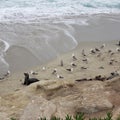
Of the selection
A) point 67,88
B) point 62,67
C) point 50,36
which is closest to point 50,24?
point 50,36

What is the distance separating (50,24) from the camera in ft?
70.4

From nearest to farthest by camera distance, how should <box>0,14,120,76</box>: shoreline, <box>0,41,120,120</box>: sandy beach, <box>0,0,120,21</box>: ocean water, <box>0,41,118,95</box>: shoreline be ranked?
<box>0,41,120,120</box>: sandy beach
<box>0,41,118,95</box>: shoreline
<box>0,14,120,76</box>: shoreline
<box>0,0,120,21</box>: ocean water

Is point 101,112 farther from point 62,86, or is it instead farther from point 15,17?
point 15,17

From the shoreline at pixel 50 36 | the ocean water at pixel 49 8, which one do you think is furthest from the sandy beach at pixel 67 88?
the ocean water at pixel 49 8

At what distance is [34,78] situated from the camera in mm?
12688

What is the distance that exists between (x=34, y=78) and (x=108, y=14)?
46.3 feet

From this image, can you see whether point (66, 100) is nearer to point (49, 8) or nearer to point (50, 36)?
point (50, 36)

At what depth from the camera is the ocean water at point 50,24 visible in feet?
55.8

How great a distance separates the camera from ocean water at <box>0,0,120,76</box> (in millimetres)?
17016

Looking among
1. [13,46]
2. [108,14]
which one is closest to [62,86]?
[13,46]

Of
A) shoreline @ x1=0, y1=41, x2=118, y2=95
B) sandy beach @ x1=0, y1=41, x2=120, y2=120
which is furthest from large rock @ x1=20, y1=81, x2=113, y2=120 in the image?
shoreline @ x1=0, y1=41, x2=118, y2=95

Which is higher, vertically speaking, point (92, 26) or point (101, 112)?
point (101, 112)

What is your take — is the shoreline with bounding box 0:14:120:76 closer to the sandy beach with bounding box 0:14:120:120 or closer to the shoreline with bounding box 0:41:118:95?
the sandy beach with bounding box 0:14:120:120

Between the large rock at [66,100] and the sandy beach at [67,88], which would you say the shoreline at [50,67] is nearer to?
the sandy beach at [67,88]
